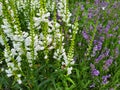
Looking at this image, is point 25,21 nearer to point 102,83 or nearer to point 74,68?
point 74,68

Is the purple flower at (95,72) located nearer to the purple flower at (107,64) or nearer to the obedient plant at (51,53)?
the obedient plant at (51,53)

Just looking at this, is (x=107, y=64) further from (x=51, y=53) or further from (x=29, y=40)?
(x=29, y=40)

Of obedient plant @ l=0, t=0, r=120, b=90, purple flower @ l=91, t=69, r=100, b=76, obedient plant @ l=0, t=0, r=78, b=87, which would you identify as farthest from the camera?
purple flower @ l=91, t=69, r=100, b=76

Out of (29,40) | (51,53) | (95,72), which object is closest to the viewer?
(29,40)

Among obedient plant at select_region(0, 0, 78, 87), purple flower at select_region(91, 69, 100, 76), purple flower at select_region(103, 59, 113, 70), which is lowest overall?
purple flower at select_region(91, 69, 100, 76)

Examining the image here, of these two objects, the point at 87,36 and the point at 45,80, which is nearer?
the point at 45,80

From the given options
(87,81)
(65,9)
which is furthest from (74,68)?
(65,9)

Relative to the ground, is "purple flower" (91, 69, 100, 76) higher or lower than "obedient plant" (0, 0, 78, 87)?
lower

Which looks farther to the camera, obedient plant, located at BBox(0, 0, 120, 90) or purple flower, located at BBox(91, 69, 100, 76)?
purple flower, located at BBox(91, 69, 100, 76)

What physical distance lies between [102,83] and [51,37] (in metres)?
0.90

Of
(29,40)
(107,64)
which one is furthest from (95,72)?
(29,40)

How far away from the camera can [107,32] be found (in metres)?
4.29

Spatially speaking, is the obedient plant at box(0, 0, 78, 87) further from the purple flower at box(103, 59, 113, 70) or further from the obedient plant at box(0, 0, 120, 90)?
the purple flower at box(103, 59, 113, 70)

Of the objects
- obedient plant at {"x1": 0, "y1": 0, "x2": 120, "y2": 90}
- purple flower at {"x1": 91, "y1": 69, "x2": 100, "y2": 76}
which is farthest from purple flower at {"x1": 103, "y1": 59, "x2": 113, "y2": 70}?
purple flower at {"x1": 91, "y1": 69, "x2": 100, "y2": 76}
